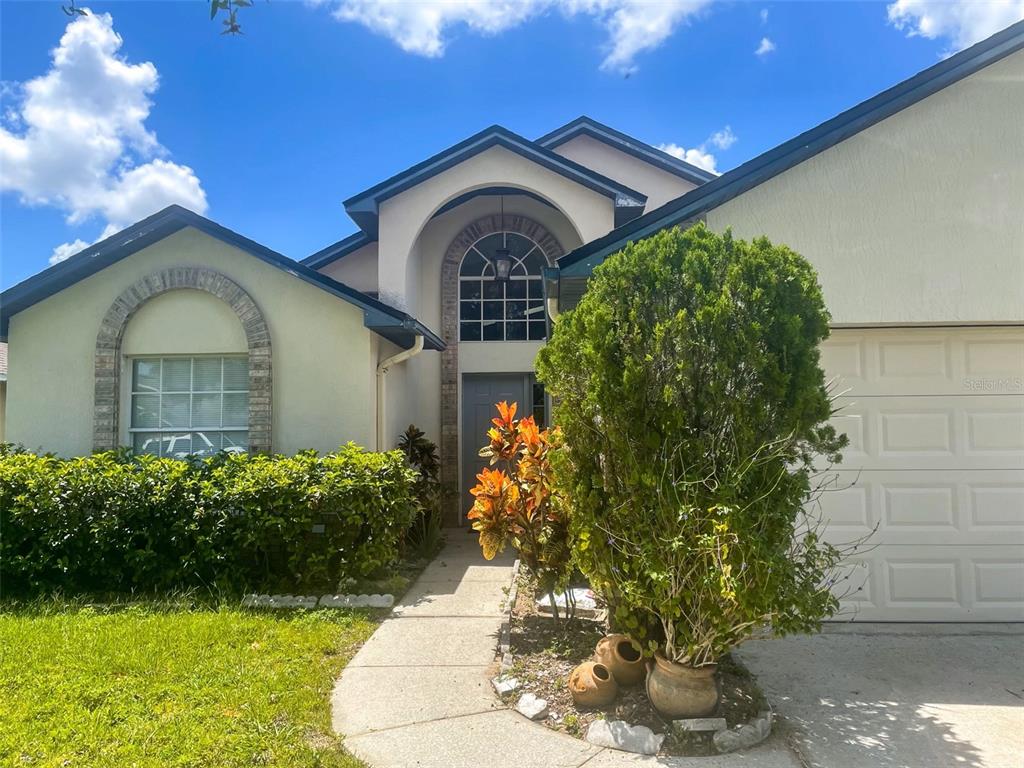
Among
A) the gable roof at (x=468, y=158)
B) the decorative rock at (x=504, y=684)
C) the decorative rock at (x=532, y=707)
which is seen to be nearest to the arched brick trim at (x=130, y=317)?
the gable roof at (x=468, y=158)

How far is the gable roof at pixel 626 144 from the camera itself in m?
11.8

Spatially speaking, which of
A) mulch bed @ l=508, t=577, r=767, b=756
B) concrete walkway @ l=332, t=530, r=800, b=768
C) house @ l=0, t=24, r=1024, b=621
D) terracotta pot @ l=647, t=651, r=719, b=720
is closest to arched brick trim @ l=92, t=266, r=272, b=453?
house @ l=0, t=24, r=1024, b=621

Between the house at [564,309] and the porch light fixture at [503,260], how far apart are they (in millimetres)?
64

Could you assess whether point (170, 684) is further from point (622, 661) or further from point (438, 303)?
point (438, 303)

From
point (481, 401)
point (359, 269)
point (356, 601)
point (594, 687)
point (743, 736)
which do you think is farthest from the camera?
point (481, 401)

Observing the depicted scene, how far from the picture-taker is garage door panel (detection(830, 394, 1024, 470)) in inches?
211

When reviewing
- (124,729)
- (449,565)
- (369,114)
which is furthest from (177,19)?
(449,565)

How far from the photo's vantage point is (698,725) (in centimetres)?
349

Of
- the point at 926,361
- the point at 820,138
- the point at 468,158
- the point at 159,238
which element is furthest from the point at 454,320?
the point at 926,361

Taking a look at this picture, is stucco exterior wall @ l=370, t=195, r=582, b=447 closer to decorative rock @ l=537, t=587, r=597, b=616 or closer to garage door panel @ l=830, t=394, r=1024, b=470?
decorative rock @ l=537, t=587, r=597, b=616

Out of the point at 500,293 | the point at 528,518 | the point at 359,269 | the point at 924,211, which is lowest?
the point at 528,518

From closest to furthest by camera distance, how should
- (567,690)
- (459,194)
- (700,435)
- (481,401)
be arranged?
(700,435), (567,690), (459,194), (481,401)

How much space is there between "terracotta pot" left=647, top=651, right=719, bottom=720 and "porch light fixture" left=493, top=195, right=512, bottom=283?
785 centimetres

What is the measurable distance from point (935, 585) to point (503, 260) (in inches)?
294
